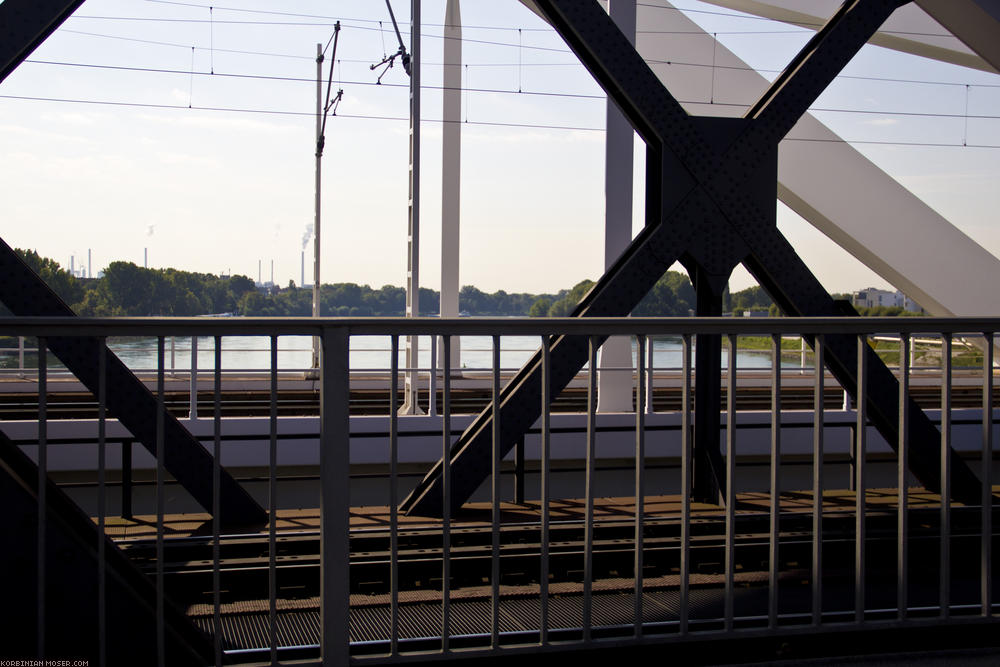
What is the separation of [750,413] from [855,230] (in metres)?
7.19

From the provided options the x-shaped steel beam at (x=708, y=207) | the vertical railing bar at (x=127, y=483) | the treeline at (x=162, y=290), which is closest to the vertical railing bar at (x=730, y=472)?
the x-shaped steel beam at (x=708, y=207)

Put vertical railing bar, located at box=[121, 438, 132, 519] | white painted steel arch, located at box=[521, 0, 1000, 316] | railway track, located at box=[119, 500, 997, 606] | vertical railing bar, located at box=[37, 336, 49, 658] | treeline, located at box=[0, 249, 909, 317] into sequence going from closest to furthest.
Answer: vertical railing bar, located at box=[37, 336, 49, 658]
railway track, located at box=[119, 500, 997, 606]
vertical railing bar, located at box=[121, 438, 132, 519]
white painted steel arch, located at box=[521, 0, 1000, 316]
treeline, located at box=[0, 249, 909, 317]

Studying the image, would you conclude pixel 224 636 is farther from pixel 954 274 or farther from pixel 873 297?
pixel 873 297

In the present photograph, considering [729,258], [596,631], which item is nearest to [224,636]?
[596,631]

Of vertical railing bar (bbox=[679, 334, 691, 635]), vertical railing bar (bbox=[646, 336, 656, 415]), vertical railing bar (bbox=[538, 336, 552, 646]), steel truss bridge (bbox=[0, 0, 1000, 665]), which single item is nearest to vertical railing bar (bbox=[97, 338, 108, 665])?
steel truss bridge (bbox=[0, 0, 1000, 665])

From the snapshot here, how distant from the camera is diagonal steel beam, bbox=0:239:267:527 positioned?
4.19 metres

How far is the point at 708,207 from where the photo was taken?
204 inches

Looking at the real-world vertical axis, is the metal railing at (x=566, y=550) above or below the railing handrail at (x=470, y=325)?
below

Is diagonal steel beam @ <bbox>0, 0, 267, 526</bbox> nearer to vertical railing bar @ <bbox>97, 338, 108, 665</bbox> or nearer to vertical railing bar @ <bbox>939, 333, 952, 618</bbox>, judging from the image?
vertical railing bar @ <bbox>97, 338, 108, 665</bbox>

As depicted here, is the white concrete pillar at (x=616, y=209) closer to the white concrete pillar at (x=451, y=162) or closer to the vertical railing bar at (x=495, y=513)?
the white concrete pillar at (x=451, y=162)

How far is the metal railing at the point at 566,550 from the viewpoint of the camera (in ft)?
8.38

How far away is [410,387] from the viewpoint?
12.0 metres

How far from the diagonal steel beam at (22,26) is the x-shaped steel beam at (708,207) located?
9.08 ft

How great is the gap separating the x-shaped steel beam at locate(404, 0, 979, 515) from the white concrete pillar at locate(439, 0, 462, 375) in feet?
37.9
